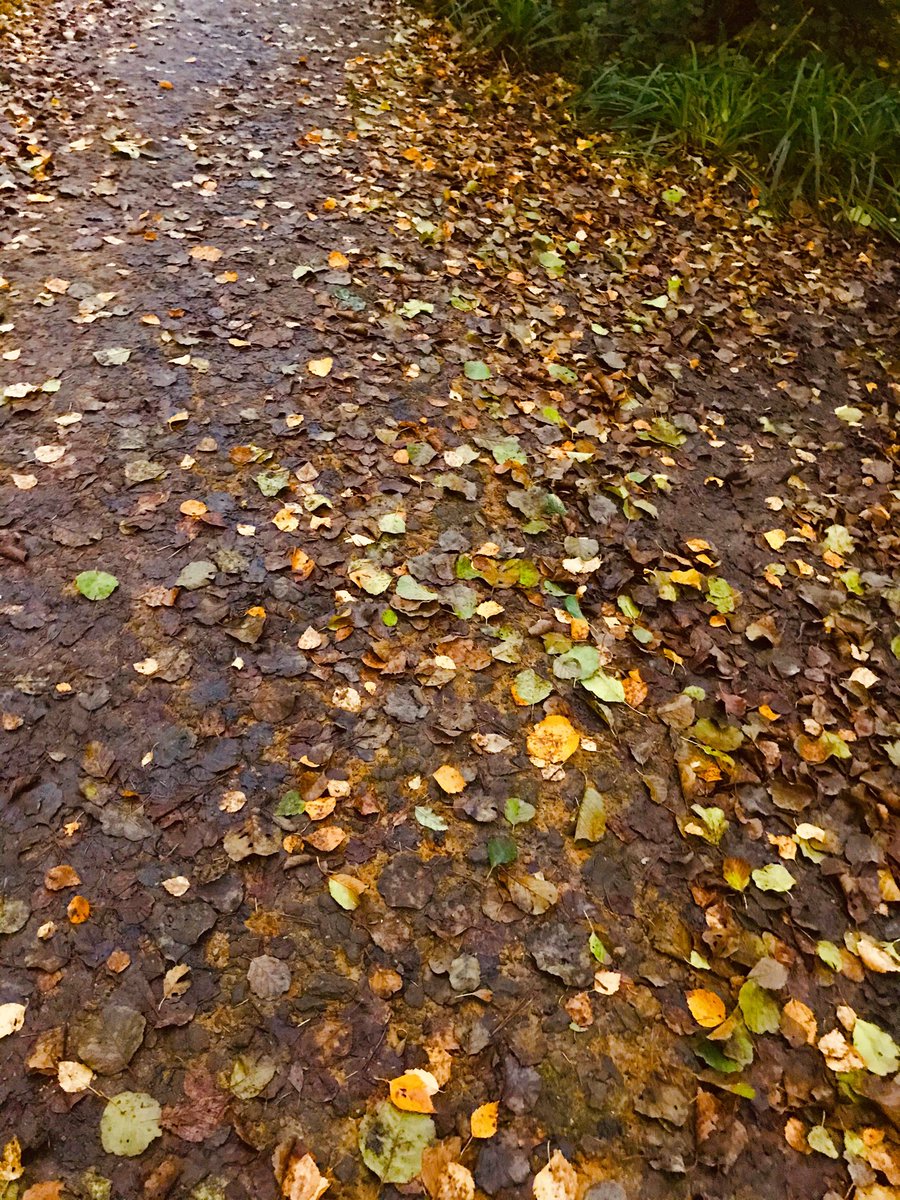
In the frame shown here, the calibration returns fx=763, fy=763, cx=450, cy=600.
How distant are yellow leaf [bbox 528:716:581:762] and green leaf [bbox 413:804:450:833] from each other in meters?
0.37

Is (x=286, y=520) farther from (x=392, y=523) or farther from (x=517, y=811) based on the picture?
(x=517, y=811)

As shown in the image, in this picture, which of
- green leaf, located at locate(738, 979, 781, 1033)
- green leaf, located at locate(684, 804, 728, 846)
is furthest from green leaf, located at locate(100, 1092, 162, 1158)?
green leaf, located at locate(684, 804, 728, 846)

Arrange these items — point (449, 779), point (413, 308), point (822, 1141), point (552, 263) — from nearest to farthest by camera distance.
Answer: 1. point (822, 1141)
2. point (449, 779)
3. point (413, 308)
4. point (552, 263)

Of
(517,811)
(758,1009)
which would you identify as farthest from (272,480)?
(758,1009)

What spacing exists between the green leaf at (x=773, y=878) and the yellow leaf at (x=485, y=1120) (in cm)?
98

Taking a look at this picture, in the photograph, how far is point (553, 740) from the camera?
2447 millimetres

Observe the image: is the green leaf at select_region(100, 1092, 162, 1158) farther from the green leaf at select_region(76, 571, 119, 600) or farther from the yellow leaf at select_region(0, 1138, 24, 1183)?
the green leaf at select_region(76, 571, 119, 600)

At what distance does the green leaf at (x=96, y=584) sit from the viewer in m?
2.58

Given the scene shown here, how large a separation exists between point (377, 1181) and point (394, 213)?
15.7 feet

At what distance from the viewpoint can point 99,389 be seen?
330cm

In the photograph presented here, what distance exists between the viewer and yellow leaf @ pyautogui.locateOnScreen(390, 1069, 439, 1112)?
1.74 meters

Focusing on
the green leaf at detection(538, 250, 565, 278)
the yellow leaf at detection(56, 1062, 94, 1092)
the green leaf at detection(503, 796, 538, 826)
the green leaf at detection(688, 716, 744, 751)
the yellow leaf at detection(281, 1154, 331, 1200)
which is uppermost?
the green leaf at detection(538, 250, 565, 278)

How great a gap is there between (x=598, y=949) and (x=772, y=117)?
19.9 feet

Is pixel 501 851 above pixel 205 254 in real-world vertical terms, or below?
below
